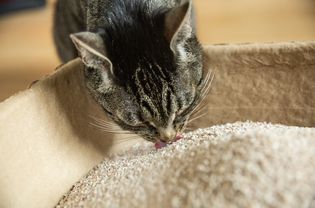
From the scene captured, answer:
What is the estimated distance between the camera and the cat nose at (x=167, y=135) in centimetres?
108

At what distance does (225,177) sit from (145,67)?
30 centimetres

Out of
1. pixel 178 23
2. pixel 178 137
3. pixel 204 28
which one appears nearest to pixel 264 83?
pixel 178 137

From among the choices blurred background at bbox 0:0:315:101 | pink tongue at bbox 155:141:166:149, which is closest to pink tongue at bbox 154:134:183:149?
pink tongue at bbox 155:141:166:149

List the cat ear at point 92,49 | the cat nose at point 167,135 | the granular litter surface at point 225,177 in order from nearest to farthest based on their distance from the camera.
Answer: the granular litter surface at point 225,177 → the cat ear at point 92,49 → the cat nose at point 167,135

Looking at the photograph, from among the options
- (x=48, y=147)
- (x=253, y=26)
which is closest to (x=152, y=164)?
(x=48, y=147)

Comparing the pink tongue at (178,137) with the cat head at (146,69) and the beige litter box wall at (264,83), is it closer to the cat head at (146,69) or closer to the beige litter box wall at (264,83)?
the cat head at (146,69)

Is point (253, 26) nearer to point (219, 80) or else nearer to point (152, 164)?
point (219, 80)

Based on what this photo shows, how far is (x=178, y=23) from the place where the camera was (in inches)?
37.4

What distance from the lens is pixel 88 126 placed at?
4.08 ft

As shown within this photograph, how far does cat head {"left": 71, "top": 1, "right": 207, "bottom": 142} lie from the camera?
1.00 metres

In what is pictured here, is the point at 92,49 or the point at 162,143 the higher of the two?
the point at 92,49

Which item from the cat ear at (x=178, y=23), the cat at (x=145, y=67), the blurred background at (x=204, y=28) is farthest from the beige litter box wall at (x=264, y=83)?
the blurred background at (x=204, y=28)

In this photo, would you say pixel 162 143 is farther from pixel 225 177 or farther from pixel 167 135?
pixel 225 177

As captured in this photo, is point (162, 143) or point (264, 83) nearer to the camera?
point (162, 143)
